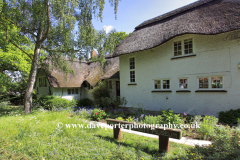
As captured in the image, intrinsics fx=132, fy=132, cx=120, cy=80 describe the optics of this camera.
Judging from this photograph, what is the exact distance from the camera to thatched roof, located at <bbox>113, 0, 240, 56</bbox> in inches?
268

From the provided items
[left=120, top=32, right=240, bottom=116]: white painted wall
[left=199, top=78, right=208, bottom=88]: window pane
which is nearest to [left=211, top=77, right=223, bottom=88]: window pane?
[left=120, top=32, right=240, bottom=116]: white painted wall

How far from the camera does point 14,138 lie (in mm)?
4035

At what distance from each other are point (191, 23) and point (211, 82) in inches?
144

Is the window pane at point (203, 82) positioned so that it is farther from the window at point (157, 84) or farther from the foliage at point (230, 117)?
the window at point (157, 84)

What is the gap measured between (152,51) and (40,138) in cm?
856

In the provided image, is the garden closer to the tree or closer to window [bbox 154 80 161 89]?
window [bbox 154 80 161 89]

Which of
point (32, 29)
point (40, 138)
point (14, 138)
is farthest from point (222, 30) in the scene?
point (32, 29)

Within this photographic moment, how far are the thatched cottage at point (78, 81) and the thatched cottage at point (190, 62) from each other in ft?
8.25

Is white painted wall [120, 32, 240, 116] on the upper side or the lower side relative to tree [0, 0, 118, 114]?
lower

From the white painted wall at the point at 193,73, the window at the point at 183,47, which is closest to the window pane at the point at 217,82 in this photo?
the white painted wall at the point at 193,73

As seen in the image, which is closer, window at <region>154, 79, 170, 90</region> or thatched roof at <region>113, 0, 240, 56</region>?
Answer: thatched roof at <region>113, 0, 240, 56</region>

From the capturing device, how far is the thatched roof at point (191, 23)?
6807 mm

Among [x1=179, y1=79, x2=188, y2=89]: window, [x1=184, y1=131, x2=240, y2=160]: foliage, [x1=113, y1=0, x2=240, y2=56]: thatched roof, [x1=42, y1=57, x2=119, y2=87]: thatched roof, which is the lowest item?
[x1=184, y1=131, x2=240, y2=160]: foliage

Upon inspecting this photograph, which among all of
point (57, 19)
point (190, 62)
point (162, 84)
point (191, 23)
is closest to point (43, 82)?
point (57, 19)
